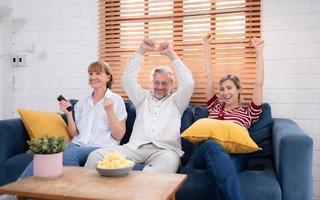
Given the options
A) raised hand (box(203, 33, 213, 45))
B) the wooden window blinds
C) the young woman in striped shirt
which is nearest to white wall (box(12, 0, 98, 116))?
the wooden window blinds

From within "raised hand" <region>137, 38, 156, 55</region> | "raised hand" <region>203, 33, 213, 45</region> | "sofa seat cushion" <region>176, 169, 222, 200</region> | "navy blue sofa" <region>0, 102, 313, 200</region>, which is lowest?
"sofa seat cushion" <region>176, 169, 222, 200</region>

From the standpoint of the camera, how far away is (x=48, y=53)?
350cm

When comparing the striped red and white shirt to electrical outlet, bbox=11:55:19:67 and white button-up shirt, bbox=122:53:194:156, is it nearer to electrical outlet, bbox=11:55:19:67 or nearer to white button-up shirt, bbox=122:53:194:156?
white button-up shirt, bbox=122:53:194:156

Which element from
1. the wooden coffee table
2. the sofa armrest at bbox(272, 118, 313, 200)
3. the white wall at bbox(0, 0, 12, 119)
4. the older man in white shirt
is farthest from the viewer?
the white wall at bbox(0, 0, 12, 119)

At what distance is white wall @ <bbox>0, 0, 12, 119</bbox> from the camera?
3.50 metres

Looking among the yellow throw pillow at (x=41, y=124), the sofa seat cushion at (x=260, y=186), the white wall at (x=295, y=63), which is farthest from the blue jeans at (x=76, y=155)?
the white wall at (x=295, y=63)

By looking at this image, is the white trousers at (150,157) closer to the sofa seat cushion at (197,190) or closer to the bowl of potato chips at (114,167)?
the sofa seat cushion at (197,190)

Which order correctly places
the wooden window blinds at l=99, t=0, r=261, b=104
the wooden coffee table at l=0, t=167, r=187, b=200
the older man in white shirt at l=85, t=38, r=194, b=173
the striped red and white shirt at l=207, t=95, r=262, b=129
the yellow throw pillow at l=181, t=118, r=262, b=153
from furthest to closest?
the wooden window blinds at l=99, t=0, r=261, b=104, the striped red and white shirt at l=207, t=95, r=262, b=129, the older man in white shirt at l=85, t=38, r=194, b=173, the yellow throw pillow at l=181, t=118, r=262, b=153, the wooden coffee table at l=0, t=167, r=187, b=200

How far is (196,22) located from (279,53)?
0.73 m

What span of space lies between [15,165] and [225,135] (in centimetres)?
147

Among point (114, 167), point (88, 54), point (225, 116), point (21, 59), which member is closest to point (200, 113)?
point (225, 116)

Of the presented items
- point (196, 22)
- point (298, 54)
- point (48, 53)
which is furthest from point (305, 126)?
point (48, 53)

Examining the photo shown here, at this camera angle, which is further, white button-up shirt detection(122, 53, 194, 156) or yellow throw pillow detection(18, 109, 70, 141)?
yellow throw pillow detection(18, 109, 70, 141)

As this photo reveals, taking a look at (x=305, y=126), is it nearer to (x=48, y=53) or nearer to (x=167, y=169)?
(x=167, y=169)
